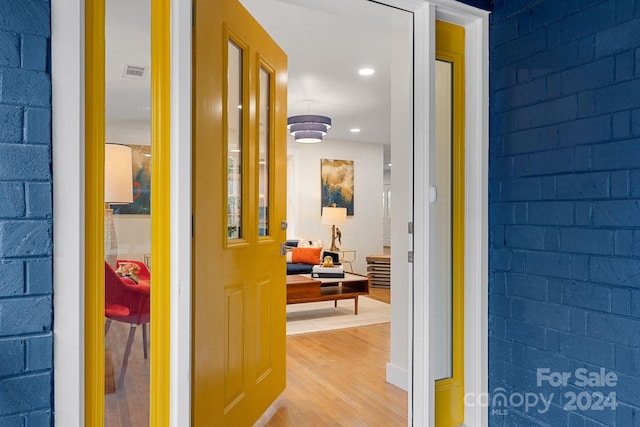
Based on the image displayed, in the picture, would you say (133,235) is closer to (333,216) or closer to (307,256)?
(307,256)

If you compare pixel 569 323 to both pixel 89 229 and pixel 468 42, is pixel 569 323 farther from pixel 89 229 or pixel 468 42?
pixel 89 229

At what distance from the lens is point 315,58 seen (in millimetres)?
4086

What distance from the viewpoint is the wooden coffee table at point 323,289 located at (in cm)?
488

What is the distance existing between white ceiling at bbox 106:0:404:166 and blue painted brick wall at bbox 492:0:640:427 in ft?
2.01

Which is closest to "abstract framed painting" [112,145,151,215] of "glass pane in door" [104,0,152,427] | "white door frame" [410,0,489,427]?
"glass pane in door" [104,0,152,427]

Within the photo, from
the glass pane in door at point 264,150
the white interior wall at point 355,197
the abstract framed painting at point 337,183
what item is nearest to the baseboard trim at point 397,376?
the glass pane in door at point 264,150

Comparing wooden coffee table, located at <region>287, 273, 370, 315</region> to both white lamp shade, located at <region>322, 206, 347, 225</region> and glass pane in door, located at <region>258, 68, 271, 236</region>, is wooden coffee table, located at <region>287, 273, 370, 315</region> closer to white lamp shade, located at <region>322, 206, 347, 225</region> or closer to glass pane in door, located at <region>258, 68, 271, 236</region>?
white lamp shade, located at <region>322, 206, 347, 225</region>

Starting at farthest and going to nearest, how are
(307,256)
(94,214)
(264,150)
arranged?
1. (307,256)
2. (264,150)
3. (94,214)

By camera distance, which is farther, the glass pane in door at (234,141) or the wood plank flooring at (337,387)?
the wood plank flooring at (337,387)

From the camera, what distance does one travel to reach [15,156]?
1.24 meters

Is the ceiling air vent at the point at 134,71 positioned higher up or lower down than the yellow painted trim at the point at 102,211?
higher up

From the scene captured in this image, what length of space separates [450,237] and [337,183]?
6.25m

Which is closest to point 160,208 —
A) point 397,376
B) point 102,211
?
point 102,211

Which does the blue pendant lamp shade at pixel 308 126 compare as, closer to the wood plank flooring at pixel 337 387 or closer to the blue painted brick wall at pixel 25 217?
the wood plank flooring at pixel 337 387
